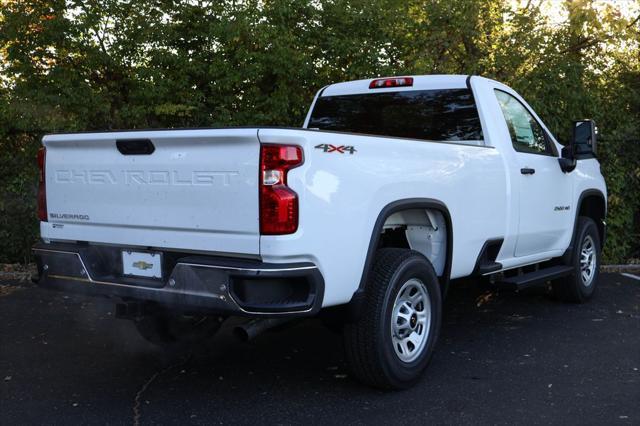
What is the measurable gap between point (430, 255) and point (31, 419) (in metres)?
2.66

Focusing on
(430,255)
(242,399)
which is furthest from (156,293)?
(430,255)

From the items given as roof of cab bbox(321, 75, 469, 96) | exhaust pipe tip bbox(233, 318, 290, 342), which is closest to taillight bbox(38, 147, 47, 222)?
exhaust pipe tip bbox(233, 318, 290, 342)

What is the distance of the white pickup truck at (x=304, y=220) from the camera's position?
11.5 feet

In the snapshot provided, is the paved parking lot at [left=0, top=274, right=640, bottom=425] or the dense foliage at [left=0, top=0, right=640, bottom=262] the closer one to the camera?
the paved parking lot at [left=0, top=274, right=640, bottom=425]

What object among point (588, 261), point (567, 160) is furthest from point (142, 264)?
point (588, 261)

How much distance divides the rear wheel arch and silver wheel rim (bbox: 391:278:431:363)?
1.08 feet

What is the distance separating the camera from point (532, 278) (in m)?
5.67

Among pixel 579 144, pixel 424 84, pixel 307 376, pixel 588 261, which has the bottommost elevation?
pixel 307 376

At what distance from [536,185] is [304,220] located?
9.62 feet

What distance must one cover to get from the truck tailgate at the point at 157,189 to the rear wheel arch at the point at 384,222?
729 mm

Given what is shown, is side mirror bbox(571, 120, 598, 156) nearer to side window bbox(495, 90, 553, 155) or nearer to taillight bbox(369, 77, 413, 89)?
side window bbox(495, 90, 553, 155)

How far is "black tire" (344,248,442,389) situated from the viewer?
13.2ft

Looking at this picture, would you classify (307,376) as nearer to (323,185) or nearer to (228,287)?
(228,287)

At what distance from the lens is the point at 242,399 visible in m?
4.18
